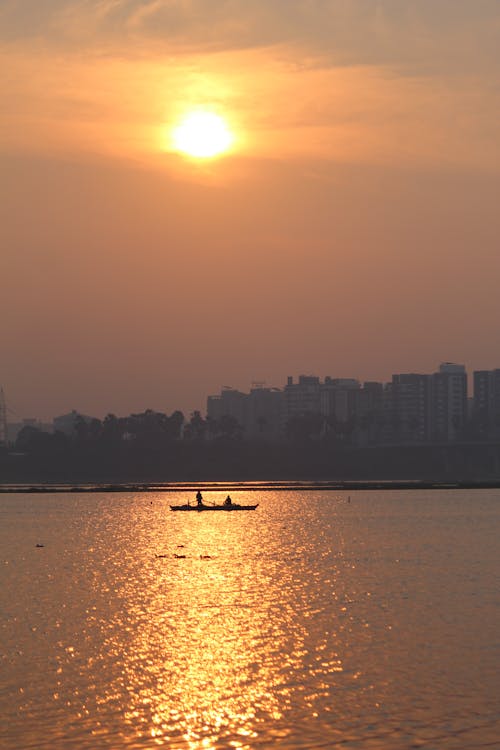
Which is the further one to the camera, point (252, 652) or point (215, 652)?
point (215, 652)

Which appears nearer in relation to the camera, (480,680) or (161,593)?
(480,680)

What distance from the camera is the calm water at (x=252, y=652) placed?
146 ft

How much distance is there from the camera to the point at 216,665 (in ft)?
190

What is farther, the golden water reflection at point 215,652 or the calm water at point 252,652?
the golden water reflection at point 215,652

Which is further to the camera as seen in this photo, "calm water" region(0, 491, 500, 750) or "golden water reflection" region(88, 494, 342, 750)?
"golden water reflection" region(88, 494, 342, 750)

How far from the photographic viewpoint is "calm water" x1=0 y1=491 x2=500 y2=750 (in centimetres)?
4450

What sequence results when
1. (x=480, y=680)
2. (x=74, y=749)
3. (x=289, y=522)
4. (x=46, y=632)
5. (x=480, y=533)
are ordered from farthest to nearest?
(x=289, y=522)
(x=480, y=533)
(x=46, y=632)
(x=480, y=680)
(x=74, y=749)

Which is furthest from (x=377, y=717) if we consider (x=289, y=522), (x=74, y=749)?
(x=289, y=522)

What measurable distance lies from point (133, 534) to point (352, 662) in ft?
376

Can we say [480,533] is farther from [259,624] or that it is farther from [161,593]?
[259,624]

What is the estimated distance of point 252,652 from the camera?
202 ft

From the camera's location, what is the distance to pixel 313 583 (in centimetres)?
9712

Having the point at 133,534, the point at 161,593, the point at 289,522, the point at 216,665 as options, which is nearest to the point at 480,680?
the point at 216,665

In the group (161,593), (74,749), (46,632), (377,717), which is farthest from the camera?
(161,593)
